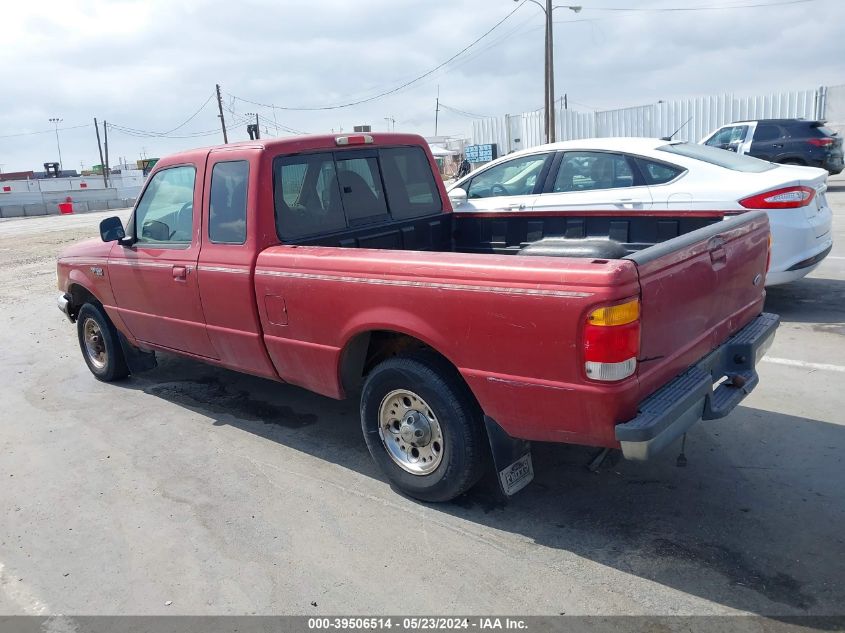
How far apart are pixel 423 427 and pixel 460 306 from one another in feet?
2.67

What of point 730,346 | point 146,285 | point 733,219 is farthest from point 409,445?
point 146,285

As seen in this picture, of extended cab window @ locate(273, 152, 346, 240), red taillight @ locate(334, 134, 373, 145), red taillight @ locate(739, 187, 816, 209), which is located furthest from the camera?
red taillight @ locate(739, 187, 816, 209)

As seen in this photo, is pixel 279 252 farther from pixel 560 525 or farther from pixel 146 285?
pixel 560 525

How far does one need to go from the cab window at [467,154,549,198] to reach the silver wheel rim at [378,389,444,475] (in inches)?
161

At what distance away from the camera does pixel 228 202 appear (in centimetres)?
454

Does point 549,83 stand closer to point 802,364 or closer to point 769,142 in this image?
point 769,142

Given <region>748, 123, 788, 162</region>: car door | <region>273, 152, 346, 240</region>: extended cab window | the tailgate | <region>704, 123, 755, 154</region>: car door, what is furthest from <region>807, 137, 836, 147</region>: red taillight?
<region>273, 152, 346, 240</region>: extended cab window

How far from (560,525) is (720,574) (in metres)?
0.78

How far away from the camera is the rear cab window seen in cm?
445

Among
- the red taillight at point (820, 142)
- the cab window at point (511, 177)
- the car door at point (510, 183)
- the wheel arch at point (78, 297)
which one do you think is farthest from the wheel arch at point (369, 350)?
the red taillight at point (820, 142)

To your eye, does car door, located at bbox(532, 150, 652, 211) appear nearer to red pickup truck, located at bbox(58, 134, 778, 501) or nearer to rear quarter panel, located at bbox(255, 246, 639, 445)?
red pickup truck, located at bbox(58, 134, 778, 501)

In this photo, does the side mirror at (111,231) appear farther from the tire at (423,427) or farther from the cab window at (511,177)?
the cab window at (511,177)

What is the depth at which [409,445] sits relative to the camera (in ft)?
12.6

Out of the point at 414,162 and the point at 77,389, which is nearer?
the point at 414,162
